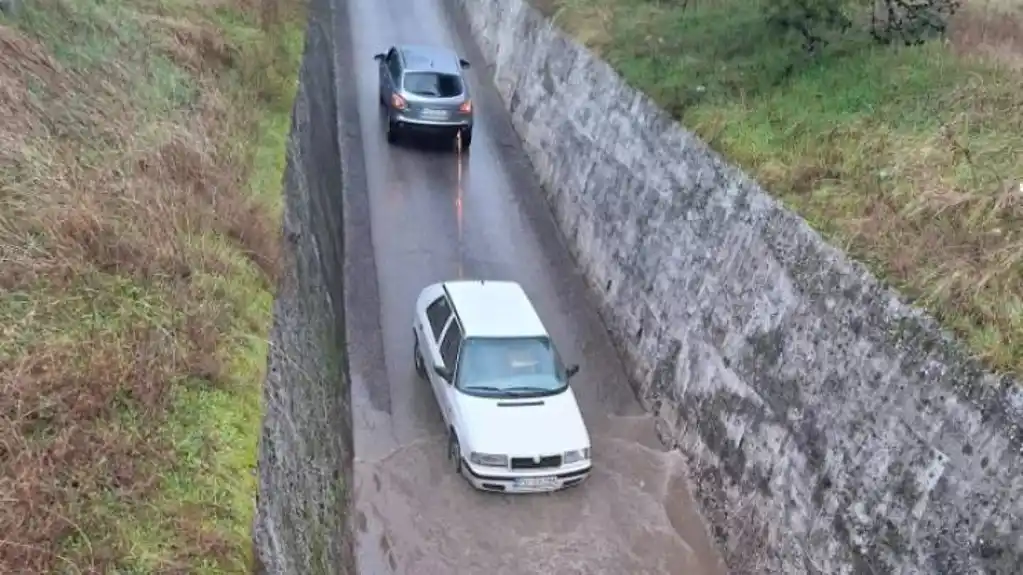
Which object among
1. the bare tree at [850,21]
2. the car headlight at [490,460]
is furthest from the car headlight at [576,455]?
the bare tree at [850,21]

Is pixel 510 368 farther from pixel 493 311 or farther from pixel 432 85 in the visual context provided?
pixel 432 85

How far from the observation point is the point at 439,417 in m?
11.2

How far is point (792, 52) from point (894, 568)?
8.49 m

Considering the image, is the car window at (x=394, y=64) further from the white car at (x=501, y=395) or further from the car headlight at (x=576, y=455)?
the car headlight at (x=576, y=455)

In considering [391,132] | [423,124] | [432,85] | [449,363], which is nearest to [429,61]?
[432,85]

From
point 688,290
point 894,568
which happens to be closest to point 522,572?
point 894,568

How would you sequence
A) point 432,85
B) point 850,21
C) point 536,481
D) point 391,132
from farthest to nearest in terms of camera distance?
1. point 391,132
2. point 432,85
3. point 850,21
4. point 536,481

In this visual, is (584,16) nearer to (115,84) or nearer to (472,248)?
(472,248)

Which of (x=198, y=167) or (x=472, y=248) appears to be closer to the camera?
(x=198, y=167)

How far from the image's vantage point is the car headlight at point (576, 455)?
31.8 feet

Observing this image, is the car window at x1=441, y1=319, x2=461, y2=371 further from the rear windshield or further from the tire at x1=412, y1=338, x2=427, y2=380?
the rear windshield

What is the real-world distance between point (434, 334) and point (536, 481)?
271 centimetres

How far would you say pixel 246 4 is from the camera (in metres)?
15.4

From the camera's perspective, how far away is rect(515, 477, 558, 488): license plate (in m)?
9.55
